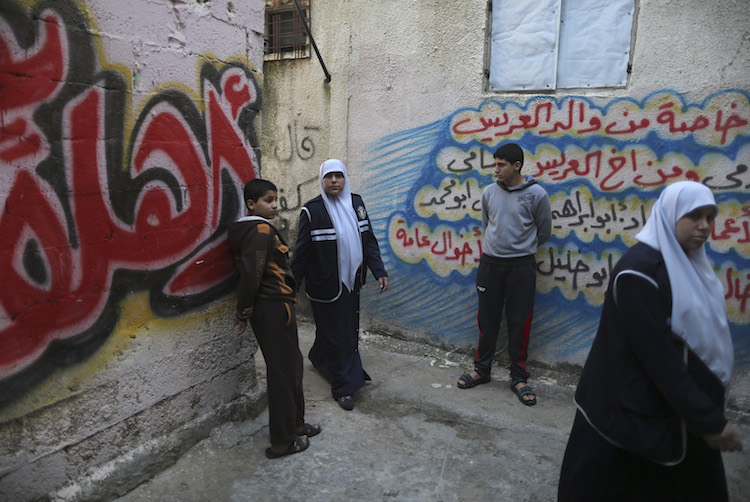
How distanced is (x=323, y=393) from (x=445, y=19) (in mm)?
3189

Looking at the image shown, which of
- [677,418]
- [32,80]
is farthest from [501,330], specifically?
[32,80]

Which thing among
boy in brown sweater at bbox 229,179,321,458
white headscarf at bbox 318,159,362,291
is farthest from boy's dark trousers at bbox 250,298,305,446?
white headscarf at bbox 318,159,362,291

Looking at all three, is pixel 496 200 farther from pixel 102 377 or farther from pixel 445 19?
Result: pixel 102 377

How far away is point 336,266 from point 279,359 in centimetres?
95

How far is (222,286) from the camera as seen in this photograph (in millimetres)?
3377

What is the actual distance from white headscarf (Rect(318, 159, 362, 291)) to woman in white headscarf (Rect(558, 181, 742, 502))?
2109 millimetres

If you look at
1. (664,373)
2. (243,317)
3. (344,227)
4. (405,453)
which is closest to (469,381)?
(405,453)

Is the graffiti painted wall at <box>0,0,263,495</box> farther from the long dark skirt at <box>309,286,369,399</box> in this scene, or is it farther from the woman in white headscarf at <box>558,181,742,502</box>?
the woman in white headscarf at <box>558,181,742,502</box>

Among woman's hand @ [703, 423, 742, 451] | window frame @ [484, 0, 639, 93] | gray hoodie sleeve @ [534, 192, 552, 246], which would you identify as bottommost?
woman's hand @ [703, 423, 742, 451]

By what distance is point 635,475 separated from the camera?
208cm

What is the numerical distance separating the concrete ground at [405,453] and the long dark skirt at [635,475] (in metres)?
0.88

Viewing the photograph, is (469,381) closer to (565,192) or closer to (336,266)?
(336,266)

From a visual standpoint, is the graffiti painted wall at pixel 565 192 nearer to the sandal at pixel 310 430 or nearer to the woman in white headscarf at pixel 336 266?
the woman in white headscarf at pixel 336 266

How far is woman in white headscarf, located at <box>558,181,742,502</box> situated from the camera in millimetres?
1874
